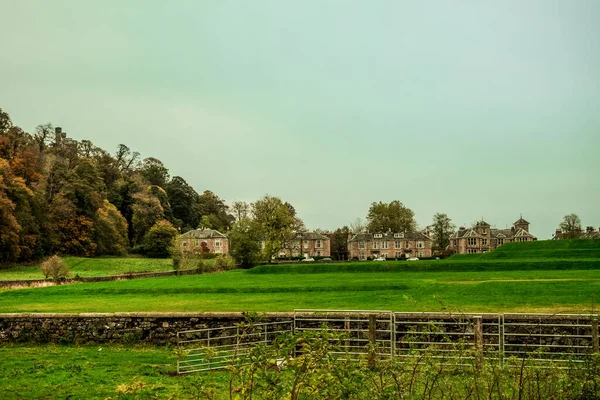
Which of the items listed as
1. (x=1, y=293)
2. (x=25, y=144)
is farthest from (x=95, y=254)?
(x=1, y=293)

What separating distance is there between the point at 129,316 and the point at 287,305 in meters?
8.11

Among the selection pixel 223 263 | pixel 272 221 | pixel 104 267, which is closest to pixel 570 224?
pixel 272 221

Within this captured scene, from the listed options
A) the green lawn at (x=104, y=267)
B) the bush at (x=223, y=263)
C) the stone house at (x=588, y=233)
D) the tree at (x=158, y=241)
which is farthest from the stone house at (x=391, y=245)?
the green lawn at (x=104, y=267)

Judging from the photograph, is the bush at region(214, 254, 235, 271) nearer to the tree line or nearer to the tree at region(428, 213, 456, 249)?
the tree line

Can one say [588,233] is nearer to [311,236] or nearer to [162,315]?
[311,236]

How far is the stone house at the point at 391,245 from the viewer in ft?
397

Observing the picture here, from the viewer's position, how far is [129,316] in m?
18.9

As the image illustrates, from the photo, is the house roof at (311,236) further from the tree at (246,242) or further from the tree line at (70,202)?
the tree at (246,242)

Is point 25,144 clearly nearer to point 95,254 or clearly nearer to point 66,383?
point 95,254

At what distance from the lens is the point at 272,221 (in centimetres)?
8206

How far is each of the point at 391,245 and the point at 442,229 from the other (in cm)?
1708

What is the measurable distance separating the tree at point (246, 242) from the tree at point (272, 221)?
4.91 metres

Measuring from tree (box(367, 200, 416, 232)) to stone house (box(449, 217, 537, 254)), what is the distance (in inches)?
512

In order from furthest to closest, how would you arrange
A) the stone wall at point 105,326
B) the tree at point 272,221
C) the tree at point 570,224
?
the tree at point 570,224 → the tree at point 272,221 → the stone wall at point 105,326
